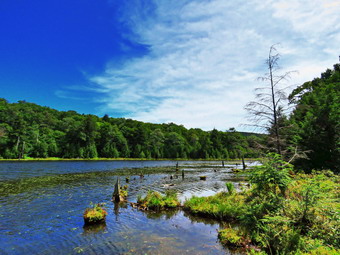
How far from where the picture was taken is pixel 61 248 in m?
9.70

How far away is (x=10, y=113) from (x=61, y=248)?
11742 centimetres

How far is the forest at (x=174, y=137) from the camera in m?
21.6

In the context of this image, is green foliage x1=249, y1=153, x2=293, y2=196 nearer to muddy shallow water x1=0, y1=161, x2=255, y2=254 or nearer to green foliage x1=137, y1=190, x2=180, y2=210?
muddy shallow water x1=0, y1=161, x2=255, y2=254

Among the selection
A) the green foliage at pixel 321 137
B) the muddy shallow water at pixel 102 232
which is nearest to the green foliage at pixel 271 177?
the muddy shallow water at pixel 102 232

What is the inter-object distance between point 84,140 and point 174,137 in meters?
67.6

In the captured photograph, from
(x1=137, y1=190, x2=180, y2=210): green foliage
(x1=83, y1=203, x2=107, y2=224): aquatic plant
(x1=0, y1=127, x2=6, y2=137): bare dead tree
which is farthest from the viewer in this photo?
(x1=0, y1=127, x2=6, y2=137): bare dead tree

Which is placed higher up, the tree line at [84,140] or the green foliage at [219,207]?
the tree line at [84,140]

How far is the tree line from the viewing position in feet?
295

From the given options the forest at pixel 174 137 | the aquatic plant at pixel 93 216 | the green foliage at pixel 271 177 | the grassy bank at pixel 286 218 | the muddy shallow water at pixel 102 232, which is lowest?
the muddy shallow water at pixel 102 232

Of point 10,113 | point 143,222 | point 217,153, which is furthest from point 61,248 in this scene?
point 217,153

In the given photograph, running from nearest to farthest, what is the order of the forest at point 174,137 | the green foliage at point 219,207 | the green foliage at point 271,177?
the green foliage at point 271,177 < the green foliage at point 219,207 < the forest at point 174,137

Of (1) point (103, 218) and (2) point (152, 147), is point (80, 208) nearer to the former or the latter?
(1) point (103, 218)

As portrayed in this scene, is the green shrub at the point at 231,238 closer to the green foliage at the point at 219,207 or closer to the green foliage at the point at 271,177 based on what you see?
the green foliage at the point at 271,177

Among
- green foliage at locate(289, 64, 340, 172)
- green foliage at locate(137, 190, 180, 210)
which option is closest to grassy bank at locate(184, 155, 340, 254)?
green foliage at locate(137, 190, 180, 210)
